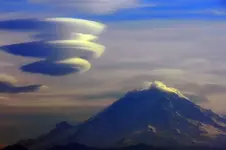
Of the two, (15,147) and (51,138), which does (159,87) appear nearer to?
(51,138)

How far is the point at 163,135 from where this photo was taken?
4.75m

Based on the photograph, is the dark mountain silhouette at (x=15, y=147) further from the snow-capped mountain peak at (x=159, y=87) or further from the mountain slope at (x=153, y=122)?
the snow-capped mountain peak at (x=159, y=87)

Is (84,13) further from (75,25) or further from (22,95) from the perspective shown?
(22,95)

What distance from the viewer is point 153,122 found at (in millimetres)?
4805

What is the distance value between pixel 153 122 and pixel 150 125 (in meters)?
0.04

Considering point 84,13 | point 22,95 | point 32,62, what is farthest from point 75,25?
point 22,95

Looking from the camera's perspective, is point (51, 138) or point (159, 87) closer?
point (51, 138)

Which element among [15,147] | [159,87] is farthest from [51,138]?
[159,87]

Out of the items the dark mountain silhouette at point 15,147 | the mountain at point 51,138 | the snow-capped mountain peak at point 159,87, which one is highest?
the snow-capped mountain peak at point 159,87

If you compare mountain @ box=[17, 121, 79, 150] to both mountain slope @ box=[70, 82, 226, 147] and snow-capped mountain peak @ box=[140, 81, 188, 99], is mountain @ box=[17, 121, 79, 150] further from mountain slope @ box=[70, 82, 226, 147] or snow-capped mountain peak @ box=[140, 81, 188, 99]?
snow-capped mountain peak @ box=[140, 81, 188, 99]

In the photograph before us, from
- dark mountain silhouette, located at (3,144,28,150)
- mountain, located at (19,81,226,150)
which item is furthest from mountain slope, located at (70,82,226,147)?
dark mountain silhouette, located at (3,144,28,150)

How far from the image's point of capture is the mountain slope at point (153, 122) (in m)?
4.75

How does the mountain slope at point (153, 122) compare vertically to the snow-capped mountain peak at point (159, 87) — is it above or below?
below

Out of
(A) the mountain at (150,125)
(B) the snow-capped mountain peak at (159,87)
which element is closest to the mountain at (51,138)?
(A) the mountain at (150,125)
